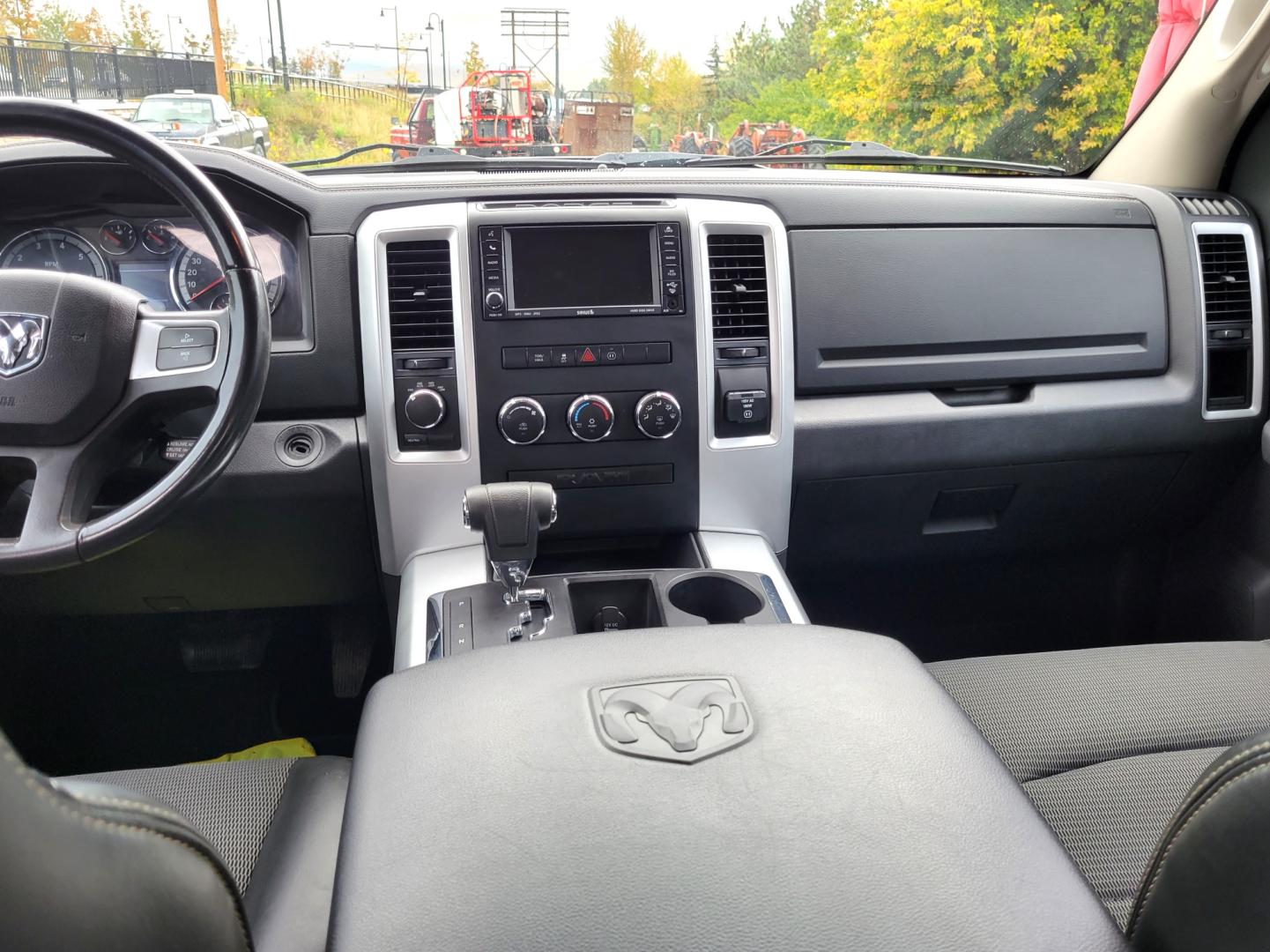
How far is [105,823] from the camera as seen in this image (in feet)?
1.94

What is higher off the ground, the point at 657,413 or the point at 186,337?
the point at 186,337

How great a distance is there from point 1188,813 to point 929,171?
194 centimetres

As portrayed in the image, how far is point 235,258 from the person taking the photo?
1.40 metres

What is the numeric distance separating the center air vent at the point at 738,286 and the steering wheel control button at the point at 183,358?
0.93 metres

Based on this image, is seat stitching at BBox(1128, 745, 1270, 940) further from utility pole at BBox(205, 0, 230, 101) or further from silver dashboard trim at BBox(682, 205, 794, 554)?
utility pole at BBox(205, 0, 230, 101)

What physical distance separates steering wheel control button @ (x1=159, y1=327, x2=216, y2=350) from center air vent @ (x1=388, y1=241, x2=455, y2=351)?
456mm

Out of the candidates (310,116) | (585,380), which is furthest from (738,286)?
(310,116)

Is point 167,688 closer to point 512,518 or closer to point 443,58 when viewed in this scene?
point 512,518

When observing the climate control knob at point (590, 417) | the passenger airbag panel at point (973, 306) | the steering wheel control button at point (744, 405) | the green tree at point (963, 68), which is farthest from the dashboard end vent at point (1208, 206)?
the climate control knob at point (590, 417)

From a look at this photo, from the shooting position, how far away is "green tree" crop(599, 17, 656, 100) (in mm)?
2047

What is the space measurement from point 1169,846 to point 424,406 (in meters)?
1.46

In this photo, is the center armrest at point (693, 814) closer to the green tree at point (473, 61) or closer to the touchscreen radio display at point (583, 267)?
the touchscreen radio display at point (583, 267)

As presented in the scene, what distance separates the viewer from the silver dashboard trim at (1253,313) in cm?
235

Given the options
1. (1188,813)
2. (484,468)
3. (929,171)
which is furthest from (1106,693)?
(929,171)
